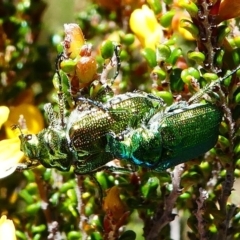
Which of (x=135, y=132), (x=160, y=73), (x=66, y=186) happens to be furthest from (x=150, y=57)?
(x=66, y=186)

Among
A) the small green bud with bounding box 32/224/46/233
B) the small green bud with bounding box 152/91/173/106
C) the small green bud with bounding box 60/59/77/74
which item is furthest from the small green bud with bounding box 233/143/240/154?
the small green bud with bounding box 32/224/46/233

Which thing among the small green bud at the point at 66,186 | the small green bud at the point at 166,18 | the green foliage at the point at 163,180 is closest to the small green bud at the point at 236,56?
the green foliage at the point at 163,180

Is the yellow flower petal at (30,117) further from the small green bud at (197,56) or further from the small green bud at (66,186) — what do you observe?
the small green bud at (197,56)

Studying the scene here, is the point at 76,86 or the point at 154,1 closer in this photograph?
the point at 76,86

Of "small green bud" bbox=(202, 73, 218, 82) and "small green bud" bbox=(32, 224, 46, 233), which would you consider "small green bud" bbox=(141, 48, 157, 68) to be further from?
"small green bud" bbox=(32, 224, 46, 233)

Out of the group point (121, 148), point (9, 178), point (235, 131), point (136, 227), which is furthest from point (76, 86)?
point (136, 227)

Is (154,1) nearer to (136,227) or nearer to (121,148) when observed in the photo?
(121,148)

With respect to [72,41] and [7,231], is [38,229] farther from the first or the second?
[72,41]
